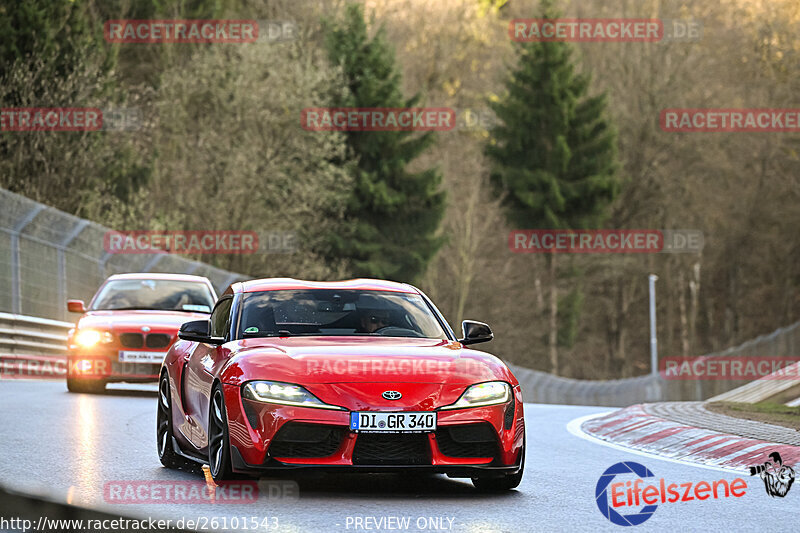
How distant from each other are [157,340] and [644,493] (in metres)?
10.9

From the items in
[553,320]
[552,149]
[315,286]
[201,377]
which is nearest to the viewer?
Answer: [201,377]

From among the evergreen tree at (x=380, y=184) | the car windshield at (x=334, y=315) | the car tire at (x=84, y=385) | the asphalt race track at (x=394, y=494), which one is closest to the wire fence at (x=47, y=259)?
the car tire at (x=84, y=385)

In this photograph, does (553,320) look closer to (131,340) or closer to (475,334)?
(131,340)

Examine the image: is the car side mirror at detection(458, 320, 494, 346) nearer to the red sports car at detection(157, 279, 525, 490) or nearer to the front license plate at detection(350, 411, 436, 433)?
the red sports car at detection(157, 279, 525, 490)

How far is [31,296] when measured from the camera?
26.4m

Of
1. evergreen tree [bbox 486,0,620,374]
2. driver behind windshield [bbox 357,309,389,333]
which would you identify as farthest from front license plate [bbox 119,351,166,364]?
evergreen tree [bbox 486,0,620,374]

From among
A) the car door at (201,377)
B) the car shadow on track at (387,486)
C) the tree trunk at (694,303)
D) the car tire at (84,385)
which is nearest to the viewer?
the car shadow on track at (387,486)

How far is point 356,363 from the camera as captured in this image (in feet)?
29.6

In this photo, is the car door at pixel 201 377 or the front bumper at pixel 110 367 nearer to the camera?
the car door at pixel 201 377

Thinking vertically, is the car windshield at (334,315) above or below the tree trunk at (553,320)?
above

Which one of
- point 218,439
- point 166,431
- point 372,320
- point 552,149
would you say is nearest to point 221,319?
point 166,431

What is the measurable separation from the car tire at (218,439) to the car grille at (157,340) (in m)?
9.94

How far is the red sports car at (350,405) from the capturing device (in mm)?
8680

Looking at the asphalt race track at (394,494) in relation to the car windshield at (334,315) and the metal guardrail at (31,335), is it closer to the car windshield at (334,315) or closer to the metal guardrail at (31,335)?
the car windshield at (334,315)
